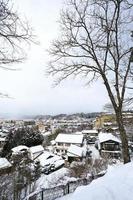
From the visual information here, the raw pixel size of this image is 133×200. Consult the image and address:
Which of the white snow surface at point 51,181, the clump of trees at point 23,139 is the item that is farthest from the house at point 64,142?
the white snow surface at point 51,181

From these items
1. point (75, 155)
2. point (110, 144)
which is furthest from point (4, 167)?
point (110, 144)

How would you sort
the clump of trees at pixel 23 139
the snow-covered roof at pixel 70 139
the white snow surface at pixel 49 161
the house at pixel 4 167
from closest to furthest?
the house at pixel 4 167 → the white snow surface at pixel 49 161 → the clump of trees at pixel 23 139 → the snow-covered roof at pixel 70 139

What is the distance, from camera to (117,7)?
32.2 feet

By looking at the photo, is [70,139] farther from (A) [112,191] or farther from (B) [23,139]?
(A) [112,191]

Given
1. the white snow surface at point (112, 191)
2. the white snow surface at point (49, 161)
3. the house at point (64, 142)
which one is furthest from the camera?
the house at point (64, 142)

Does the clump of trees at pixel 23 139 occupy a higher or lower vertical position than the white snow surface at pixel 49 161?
higher

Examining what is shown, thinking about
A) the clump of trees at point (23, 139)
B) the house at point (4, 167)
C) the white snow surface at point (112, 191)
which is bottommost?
the house at point (4, 167)

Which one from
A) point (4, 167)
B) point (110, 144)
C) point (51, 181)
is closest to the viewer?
point (51, 181)

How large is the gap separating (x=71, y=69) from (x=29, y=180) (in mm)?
14095


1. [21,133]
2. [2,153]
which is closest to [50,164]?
[2,153]

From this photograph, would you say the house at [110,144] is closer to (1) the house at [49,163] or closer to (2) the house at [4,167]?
(1) the house at [49,163]

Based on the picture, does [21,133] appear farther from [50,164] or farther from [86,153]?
[50,164]

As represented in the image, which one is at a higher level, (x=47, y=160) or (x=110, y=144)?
(x=110, y=144)

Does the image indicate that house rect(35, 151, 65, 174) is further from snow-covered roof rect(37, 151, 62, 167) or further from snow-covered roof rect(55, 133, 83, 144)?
snow-covered roof rect(55, 133, 83, 144)
